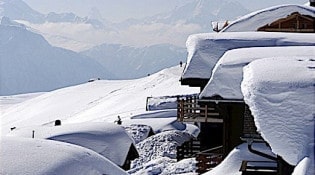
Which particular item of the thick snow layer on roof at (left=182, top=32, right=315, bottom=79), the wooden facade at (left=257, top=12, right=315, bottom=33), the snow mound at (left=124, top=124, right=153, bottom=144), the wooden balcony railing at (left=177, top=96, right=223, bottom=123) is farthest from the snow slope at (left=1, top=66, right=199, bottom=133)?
the thick snow layer on roof at (left=182, top=32, right=315, bottom=79)

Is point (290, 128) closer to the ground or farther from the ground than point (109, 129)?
farther from the ground

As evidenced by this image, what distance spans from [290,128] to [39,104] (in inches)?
3325

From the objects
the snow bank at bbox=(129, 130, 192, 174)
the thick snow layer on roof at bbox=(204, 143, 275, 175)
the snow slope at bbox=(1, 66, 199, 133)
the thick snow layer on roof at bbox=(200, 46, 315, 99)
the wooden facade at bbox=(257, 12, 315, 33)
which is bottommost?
the snow slope at bbox=(1, 66, 199, 133)

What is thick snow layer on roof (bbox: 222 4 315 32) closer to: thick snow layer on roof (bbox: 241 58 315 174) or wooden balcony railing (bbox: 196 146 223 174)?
wooden balcony railing (bbox: 196 146 223 174)

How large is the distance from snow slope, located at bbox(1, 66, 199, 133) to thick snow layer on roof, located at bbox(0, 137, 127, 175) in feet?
167

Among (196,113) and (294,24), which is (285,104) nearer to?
(196,113)

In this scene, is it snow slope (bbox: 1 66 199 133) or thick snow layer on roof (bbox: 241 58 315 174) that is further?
snow slope (bbox: 1 66 199 133)

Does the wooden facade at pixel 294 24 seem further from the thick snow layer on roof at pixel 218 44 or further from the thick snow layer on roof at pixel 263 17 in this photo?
the thick snow layer on roof at pixel 218 44

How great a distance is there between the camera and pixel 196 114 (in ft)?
56.8

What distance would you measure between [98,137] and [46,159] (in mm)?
→ 10125

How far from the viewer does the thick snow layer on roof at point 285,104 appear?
504cm

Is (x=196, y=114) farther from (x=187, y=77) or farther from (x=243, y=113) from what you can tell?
(x=243, y=113)

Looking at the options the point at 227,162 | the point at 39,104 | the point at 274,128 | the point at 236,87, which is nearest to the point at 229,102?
the point at 236,87

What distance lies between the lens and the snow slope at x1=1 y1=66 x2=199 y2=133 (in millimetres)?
64031
